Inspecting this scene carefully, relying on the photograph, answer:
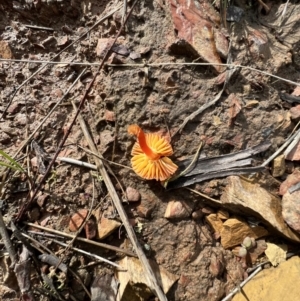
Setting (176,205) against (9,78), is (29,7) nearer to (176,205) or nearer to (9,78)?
(9,78)

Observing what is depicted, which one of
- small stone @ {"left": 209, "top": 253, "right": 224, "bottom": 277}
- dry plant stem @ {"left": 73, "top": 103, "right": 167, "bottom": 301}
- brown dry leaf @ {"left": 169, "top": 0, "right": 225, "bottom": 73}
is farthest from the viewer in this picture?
brown dry leaf @ {"left": 169, "top": 0, "right": 225, "bottom": 73}

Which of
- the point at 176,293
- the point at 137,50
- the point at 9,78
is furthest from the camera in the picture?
the point at 9,78

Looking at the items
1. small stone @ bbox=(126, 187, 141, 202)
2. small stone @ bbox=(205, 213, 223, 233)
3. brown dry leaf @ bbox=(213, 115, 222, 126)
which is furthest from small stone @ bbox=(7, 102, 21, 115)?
small stone @ bbox=(205, 213, 223, 233)

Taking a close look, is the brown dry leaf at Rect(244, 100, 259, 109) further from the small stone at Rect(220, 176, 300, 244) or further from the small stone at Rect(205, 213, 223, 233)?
the small stone at Rect(205, 213, 223, 233)

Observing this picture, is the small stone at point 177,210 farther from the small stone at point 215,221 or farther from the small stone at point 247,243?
the small stone at point 247,243

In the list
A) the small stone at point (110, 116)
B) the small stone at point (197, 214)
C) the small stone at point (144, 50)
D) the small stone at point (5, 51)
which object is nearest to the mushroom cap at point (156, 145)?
the small stone at point (110, 116)

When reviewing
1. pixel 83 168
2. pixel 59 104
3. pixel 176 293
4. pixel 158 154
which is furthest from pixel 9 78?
pixel 176 293
